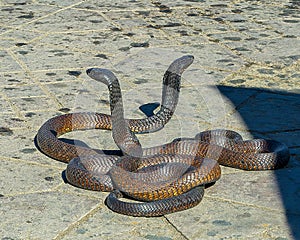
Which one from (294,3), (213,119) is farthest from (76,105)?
(294,3)

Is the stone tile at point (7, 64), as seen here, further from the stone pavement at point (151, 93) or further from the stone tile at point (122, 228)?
the stone tile at point (122, 228)

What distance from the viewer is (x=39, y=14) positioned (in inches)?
380

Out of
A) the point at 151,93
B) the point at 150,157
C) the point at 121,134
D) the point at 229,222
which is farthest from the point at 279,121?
the point at 229,222

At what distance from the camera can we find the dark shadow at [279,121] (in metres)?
5.02

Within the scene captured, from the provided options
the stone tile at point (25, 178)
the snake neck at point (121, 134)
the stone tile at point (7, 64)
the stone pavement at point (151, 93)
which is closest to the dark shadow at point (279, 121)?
the stone pavement at point (151, 93)

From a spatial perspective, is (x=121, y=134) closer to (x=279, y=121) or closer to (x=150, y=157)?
(x=150, y=157)

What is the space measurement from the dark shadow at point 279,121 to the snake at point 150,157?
0.63 ft

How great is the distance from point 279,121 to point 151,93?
1.27 meters

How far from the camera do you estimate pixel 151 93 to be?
7.01 meters

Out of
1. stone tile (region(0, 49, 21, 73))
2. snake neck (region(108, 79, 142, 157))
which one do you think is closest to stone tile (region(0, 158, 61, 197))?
snake neck (region(108, 79, 142, 157))

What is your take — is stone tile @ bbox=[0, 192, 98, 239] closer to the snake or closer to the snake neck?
the snake

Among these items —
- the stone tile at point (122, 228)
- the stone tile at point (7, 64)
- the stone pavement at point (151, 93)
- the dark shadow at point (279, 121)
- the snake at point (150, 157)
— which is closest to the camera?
the stone tile at point (122, 228)

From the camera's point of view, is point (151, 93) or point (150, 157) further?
point (151, 93)

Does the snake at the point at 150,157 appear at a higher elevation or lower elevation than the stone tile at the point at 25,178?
higher
